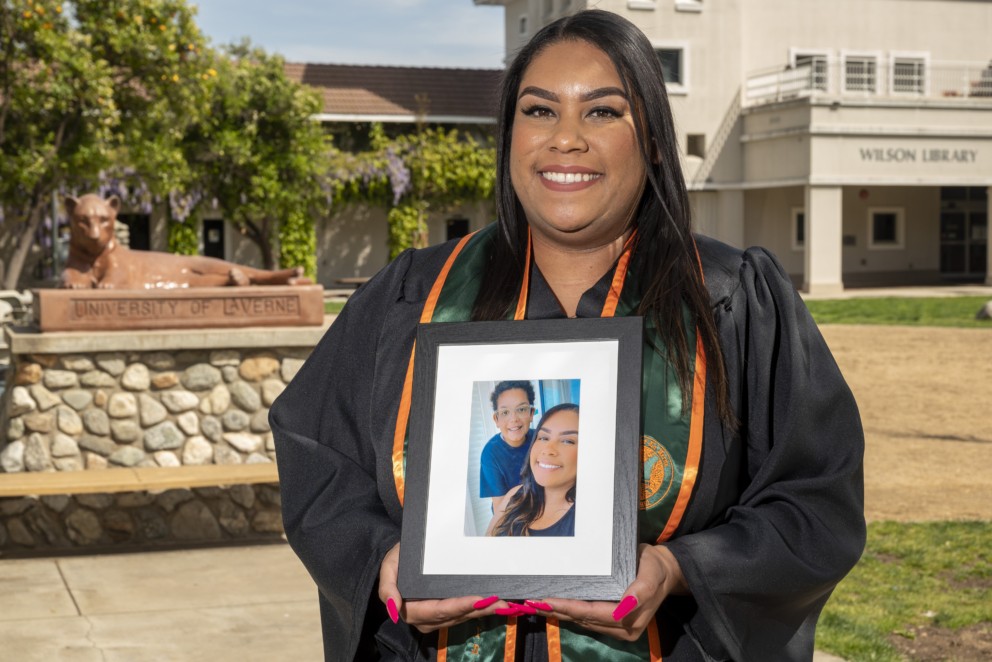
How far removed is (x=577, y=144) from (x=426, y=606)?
0.74 m

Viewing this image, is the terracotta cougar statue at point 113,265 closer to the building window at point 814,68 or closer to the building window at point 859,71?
the building window at point 814,68

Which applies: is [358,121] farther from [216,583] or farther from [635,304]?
[635,304]

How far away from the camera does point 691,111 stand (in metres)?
37.9

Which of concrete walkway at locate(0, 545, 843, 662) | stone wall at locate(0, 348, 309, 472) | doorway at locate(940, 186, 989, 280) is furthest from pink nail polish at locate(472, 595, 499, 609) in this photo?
doorway at locate(940, 186, 989, 280)

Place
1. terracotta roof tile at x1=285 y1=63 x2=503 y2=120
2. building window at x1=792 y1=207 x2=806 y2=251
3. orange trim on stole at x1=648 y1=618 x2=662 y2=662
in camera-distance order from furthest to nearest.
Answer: terracotta roof tile at x1=285 y1=63 x2=503 y2=120 → building window at x1=792 y1=207 x2=806 y2=251 → orange trim on stole at x1=648 y1=618 x2=662 y2=662

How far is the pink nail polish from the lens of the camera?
1.80m

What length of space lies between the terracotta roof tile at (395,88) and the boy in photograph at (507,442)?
127 ft

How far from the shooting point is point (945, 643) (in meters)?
5.41

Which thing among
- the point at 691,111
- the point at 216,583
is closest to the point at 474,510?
the point at 216,583

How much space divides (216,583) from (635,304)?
16.3 feet

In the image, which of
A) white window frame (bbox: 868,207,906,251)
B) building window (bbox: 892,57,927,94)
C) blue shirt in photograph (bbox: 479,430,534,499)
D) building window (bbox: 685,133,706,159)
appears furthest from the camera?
white window frame (bbox: 868,207,906,251)

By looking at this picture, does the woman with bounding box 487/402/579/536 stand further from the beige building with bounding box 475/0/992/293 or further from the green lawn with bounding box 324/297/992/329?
the beige building with bounding box 475/0/992/293

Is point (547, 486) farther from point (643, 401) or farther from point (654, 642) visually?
point (654, 642)

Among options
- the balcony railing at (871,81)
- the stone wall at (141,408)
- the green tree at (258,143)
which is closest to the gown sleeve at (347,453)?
the stone wall at (141,408)
